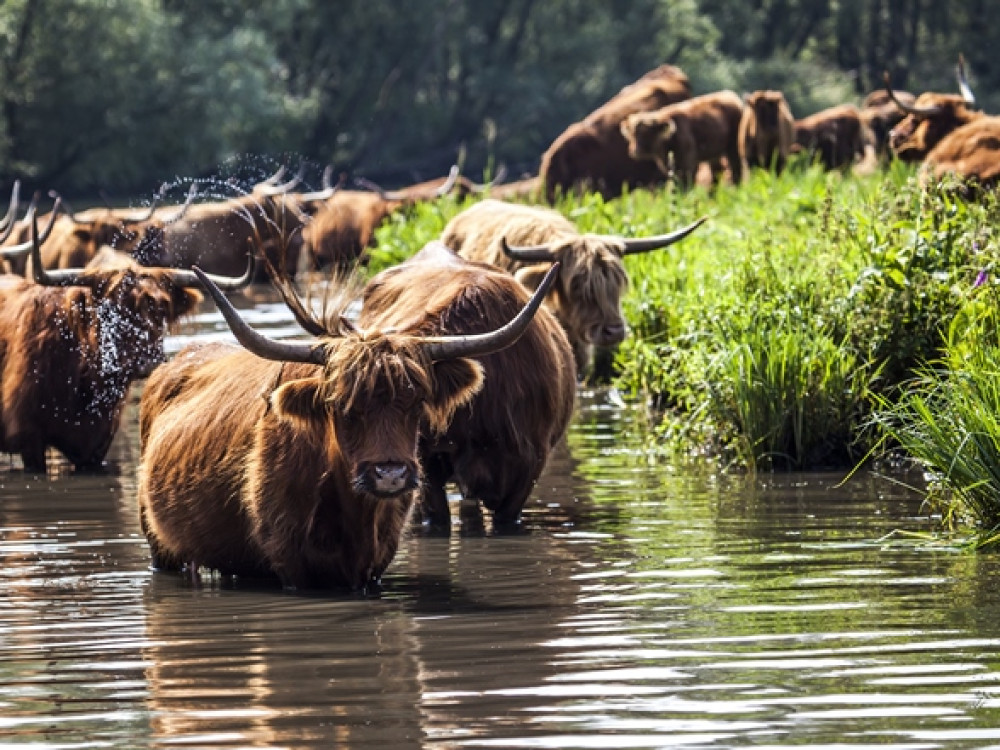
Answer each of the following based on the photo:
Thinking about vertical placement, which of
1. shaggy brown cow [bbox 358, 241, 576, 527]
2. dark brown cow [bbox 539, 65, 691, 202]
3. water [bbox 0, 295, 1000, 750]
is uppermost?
dark brown cow [bbox 539, 65, 691, 202]

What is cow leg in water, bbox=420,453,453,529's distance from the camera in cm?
836

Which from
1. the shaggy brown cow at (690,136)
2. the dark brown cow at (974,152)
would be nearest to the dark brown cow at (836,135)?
the shaggy brown cow at (690,136)

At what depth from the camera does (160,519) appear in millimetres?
7211

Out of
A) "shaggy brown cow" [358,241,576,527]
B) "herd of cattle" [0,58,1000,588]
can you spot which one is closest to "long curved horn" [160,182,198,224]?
"herd of cattle" [0,58,1000,588]

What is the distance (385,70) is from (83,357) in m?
43.1

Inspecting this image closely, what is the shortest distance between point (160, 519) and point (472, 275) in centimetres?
175

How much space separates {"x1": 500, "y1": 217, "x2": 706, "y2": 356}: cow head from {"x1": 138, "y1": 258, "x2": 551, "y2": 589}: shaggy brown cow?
3.15 m

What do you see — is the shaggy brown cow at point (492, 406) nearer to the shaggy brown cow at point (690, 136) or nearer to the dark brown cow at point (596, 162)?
the shaggy brown cow at point (690, 136)

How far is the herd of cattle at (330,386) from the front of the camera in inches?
255

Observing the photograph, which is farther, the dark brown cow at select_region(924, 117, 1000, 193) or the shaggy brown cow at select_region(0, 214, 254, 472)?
the dark brown cow at select_region(924, 117, 1000, 193)

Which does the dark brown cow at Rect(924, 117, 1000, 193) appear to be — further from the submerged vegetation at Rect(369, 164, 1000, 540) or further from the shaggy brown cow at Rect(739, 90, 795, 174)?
the shaggy brown cow at Rect(739, 90, 795, 174)

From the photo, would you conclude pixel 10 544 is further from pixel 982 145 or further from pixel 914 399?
pixel 982 145

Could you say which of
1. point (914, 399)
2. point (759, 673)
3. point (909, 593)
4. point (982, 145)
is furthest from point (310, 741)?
point (982, 145)

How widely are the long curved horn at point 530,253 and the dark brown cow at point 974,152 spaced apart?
3.21 m
